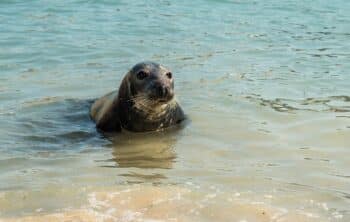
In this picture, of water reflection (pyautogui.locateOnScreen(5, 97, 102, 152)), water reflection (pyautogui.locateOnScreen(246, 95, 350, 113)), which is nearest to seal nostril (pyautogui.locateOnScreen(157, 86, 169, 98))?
water reflection (pyautogui.locateOnScreen(5, 97, 102, 152))

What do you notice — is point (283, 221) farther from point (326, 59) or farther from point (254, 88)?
point (326, 59)

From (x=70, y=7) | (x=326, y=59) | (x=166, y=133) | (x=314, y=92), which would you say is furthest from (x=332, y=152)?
(x=70, y=7)

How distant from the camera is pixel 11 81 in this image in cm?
799

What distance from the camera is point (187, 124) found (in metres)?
6.30

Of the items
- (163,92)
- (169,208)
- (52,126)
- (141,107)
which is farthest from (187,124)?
(169,208)

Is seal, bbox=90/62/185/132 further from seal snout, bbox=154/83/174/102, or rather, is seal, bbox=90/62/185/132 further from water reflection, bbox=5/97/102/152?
water reflection, bbox=5/97/102/152

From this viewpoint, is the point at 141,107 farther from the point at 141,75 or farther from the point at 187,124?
the point at 187,124

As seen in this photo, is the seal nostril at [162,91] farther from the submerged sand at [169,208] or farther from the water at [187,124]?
the submerged sand at [169,208]

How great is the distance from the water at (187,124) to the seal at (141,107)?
0.15 m

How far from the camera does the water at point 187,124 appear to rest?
4078 millimetres

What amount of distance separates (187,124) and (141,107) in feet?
1.45

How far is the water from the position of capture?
13.4ft

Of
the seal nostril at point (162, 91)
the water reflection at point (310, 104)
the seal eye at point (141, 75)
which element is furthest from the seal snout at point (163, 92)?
the water reflection at point (310, 104)

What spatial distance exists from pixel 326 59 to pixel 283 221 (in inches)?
218
